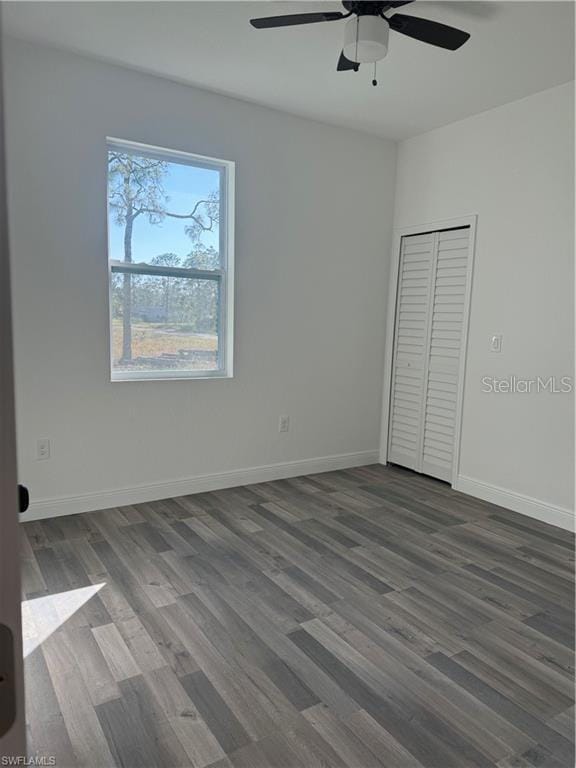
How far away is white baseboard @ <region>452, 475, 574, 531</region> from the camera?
340 centimetres

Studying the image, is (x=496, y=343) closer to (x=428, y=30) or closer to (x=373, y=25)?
(x=428, y=30)

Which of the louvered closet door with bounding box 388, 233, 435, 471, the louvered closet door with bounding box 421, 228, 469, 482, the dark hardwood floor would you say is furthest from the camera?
the louvered closet door with bounding box 388, 233, 435, 471

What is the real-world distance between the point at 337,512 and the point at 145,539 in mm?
1284

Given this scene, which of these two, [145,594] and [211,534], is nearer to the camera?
[145,594]

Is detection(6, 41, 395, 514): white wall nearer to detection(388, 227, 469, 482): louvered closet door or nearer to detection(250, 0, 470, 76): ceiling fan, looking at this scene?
detection(388, 227, 469, 482): louvered closet door

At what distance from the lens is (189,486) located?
3.83 metres

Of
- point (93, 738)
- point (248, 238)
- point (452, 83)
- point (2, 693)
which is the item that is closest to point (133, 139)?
point (248, 238)

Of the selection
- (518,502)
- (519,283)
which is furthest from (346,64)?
(518,502)

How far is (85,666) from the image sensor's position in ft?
6.40

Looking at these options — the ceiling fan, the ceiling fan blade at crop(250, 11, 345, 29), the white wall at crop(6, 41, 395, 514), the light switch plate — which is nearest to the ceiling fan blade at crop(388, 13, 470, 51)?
the ceiling fan

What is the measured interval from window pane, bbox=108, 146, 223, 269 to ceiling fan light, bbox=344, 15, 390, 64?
1.60 meters

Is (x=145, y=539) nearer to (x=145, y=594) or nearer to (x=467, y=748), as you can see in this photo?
(x=145, y=594)

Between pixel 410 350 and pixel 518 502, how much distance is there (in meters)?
1.52

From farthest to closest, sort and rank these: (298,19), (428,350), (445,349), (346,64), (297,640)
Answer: (428,350) → (445,349) → (346,64) → (298,19) → (297,640)
